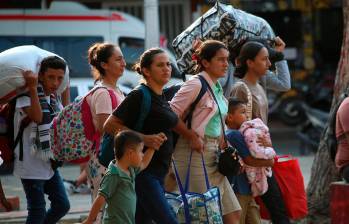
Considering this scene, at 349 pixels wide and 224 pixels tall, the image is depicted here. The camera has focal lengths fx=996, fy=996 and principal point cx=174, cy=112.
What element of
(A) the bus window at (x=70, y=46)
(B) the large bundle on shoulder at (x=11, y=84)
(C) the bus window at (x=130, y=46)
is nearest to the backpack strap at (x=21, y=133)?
(B) the large bundle on shoulder at (x=11, y=84)

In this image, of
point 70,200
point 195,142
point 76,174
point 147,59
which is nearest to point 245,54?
point 195,142

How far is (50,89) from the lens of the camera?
7.56 m

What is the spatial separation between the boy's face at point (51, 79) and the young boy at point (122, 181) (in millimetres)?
1381

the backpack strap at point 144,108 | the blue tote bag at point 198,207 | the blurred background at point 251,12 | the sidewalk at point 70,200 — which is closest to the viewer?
the backpack strap at point 144,108

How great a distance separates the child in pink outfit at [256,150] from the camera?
7.41m

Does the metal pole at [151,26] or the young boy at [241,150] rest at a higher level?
the metal pole at [151,26]

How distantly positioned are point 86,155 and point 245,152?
48.0 inches

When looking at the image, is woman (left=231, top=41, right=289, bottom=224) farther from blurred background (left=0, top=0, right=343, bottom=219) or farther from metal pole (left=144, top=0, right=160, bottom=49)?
metal pole (left=144, top=0, right=160, bottom=49)

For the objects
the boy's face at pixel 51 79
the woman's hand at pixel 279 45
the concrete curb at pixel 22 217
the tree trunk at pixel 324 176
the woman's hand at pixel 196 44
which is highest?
the woman's hand at pixel 196 44

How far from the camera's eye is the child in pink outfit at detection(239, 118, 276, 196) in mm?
7406

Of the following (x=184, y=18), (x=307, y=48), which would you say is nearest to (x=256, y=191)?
(x=184, y=18)

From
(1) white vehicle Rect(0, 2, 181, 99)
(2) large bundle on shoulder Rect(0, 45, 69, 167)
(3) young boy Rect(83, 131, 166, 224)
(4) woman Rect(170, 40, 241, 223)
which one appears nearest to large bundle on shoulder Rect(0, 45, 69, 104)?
(2) large bundle on shoulder Rect(0, 45, 69, 167)

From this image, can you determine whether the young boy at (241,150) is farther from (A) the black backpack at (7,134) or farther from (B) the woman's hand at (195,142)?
(A) the black backpack at (7,134)

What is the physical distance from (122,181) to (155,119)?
0.50 meters
